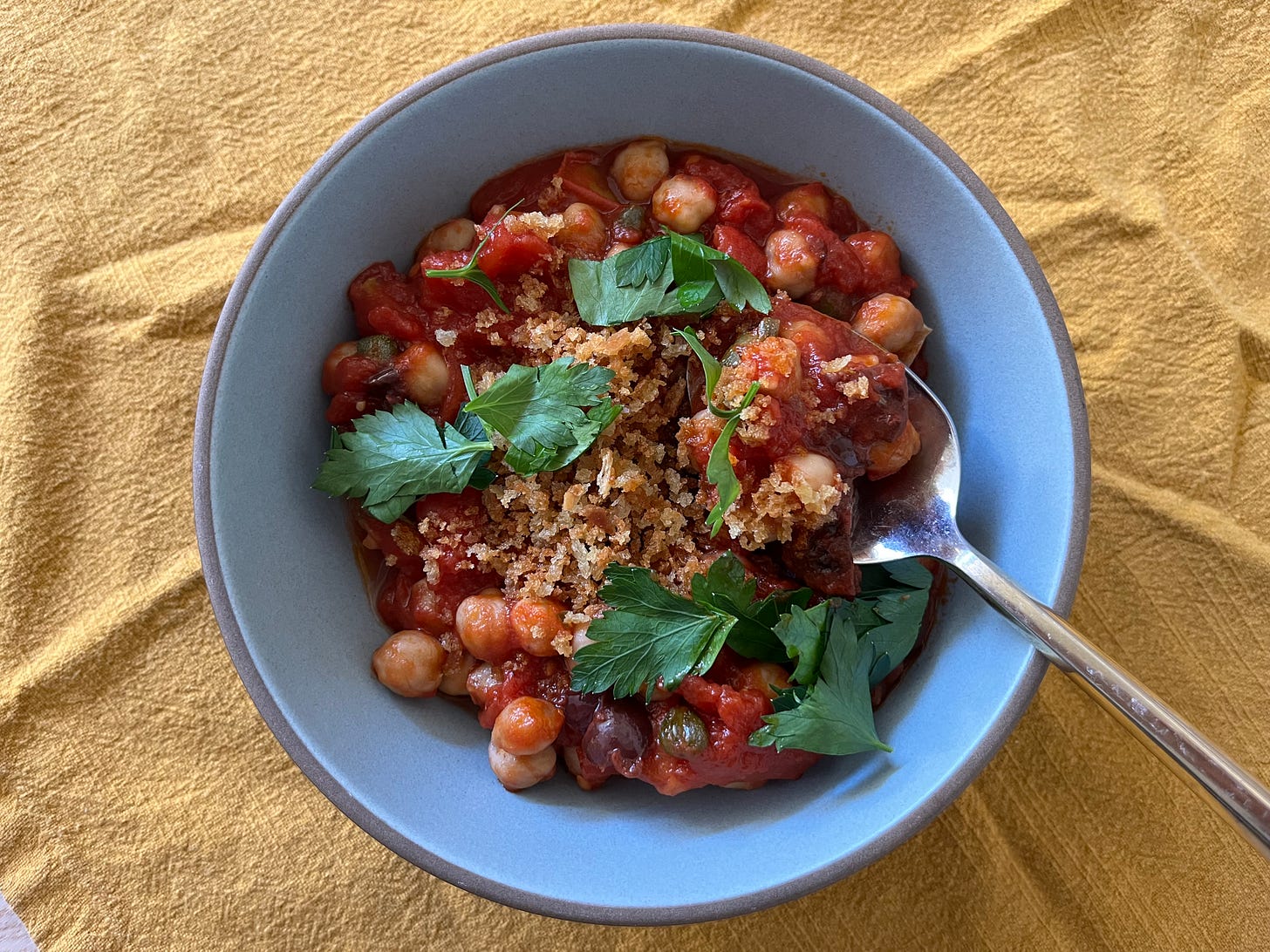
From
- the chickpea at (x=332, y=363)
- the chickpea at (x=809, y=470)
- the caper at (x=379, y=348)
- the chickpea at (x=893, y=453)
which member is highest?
the caper at (x=379, y=348)

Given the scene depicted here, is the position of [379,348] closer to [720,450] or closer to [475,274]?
[475,274]

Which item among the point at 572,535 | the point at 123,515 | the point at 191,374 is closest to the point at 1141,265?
the point at 572,535

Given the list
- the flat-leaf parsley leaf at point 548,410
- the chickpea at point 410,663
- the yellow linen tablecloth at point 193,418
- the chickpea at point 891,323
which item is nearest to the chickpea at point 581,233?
the flat-leaf parsley leaf at point 548,410

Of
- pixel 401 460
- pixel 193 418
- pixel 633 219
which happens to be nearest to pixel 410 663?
pixel 401 460

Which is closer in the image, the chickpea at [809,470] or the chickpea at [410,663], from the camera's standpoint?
the chickpea at [809,470]

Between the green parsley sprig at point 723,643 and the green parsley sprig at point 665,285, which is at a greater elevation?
the green parsley sprig at point 665,285

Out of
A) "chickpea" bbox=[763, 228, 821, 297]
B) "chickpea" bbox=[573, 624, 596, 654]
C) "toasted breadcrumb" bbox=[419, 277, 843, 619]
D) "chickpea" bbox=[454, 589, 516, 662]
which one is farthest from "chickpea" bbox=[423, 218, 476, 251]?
"chickpea" bbox=[573, 624, 596, 654]

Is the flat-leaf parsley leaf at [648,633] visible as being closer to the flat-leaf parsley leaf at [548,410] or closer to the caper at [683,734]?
the caper at [683,734]

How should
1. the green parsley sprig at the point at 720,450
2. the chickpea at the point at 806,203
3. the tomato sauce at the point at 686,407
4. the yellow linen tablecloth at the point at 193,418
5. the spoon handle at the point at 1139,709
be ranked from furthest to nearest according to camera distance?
the yellow linen tablecloth at the point at 193,418 < the chickpea at the point at 806,203 < the tomato sauce at the point at 686,407 < the green parsley sprig at the point at 720,450 < the spoon handle at the point at 1139,709
